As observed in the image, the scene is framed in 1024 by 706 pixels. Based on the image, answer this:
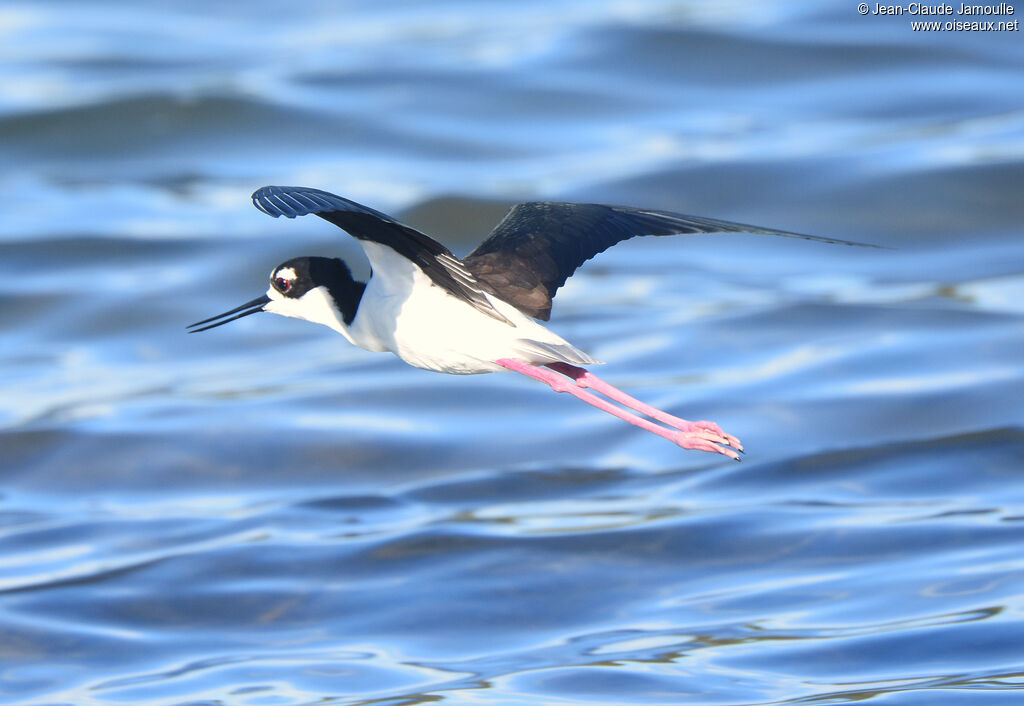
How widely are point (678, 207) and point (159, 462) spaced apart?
711 cm

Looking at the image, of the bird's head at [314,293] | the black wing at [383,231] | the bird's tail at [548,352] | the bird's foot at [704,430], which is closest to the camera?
the black wing at [383,231]

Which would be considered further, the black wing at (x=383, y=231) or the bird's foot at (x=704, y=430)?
the bird's foot at (x=704, y=430)

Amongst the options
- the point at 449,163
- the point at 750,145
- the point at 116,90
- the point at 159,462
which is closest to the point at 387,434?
the point at 159,462

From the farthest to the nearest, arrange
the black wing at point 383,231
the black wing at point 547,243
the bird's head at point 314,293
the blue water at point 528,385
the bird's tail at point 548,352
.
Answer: the blue water at point 528,385 → the bird's head at point 314,293 → the black wing at point 547,243 → the bird's tail at point 548,352 → the black wing at point 383,231

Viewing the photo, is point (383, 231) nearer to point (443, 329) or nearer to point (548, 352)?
point (443, 329)

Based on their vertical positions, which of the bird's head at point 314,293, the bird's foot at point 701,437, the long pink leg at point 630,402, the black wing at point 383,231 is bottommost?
the bird's foot at point 701,437

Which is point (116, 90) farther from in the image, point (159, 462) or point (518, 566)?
point (518, 566)

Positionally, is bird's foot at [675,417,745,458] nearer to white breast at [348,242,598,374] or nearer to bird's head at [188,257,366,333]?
white breast at [348,242,598,374]

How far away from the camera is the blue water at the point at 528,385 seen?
905 cm

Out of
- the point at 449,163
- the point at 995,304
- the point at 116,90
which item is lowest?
the point at 995,304

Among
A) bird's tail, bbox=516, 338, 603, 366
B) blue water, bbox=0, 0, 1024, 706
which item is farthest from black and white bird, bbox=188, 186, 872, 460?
blue water, bbox=0, 0, 1024, 706

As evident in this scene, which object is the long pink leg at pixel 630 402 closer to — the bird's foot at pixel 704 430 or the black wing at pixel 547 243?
the bird's foot at pixel 704 430

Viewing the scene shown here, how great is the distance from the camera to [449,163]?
19.3 meters

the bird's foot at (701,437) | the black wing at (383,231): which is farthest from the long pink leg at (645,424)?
the black wing at (383,231)
